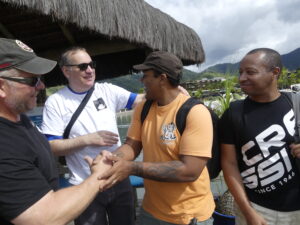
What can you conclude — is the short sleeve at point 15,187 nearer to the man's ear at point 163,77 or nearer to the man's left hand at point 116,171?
the man's left hand at point 116,171

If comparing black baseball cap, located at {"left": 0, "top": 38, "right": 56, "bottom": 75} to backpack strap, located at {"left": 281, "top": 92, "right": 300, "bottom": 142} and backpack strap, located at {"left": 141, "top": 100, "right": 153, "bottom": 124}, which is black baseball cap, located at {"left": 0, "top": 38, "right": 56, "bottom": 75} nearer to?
backpack strap, located at {"left": 141, "top": 100, "right": 153, "bottom": 124}

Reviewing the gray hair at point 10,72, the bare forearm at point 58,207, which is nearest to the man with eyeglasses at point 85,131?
the bare forearm at point 58,207

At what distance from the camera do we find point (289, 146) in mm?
1805

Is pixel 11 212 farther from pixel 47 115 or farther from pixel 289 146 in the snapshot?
pixel 289 146

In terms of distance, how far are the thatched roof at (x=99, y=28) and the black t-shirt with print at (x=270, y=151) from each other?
8.31ft

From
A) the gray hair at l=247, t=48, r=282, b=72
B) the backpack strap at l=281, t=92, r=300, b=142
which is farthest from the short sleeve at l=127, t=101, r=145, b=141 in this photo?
the backpack strap at l=281, t=92, r=300, b=142

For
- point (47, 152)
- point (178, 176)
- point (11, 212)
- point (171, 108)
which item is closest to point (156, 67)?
point (171, 108)

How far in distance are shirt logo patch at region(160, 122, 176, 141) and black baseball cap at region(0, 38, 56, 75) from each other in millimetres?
821

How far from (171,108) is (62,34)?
3.61 m

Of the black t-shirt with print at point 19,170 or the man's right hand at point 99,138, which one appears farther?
the man's right hand at point 99,138

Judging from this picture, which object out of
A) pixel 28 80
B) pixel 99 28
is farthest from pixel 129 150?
pixel 99 28

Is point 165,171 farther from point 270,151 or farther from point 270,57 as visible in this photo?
point 270,57

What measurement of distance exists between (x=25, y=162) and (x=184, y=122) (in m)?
0.96

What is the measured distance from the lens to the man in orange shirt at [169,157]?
174 centimetres
